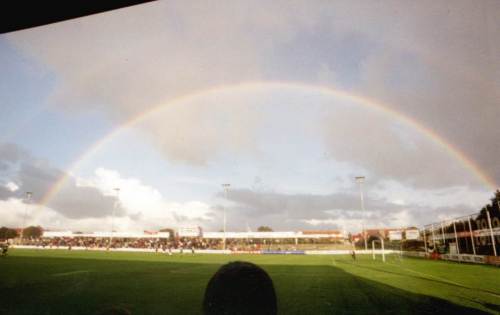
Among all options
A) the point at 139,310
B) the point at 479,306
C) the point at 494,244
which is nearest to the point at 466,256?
the point at 494,244

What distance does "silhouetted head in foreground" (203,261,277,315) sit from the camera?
285 cm

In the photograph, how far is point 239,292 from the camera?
2.89 metres

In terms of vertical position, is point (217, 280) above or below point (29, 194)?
below

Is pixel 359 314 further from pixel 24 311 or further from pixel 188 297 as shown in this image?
pixel 24 311

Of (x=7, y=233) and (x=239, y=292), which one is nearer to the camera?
(x=239, y=292)

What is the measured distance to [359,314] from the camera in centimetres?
963

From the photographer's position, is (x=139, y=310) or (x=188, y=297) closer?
(x=139, y=310)

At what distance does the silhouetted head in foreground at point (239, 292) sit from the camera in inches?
112

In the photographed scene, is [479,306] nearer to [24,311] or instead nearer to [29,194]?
[24,311]

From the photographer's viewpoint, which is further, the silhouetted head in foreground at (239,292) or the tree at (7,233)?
the tree at (7,233)

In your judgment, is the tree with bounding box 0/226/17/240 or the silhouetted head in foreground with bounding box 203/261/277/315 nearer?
the silhouetted head in foreground with bounding box 203/261/277/315

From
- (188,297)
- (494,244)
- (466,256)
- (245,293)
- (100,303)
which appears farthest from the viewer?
(466,256)

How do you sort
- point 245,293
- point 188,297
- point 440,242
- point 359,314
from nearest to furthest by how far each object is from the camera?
point 245,293, point 359,314, point 188,297, point 440,242

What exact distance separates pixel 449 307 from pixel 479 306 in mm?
1177
